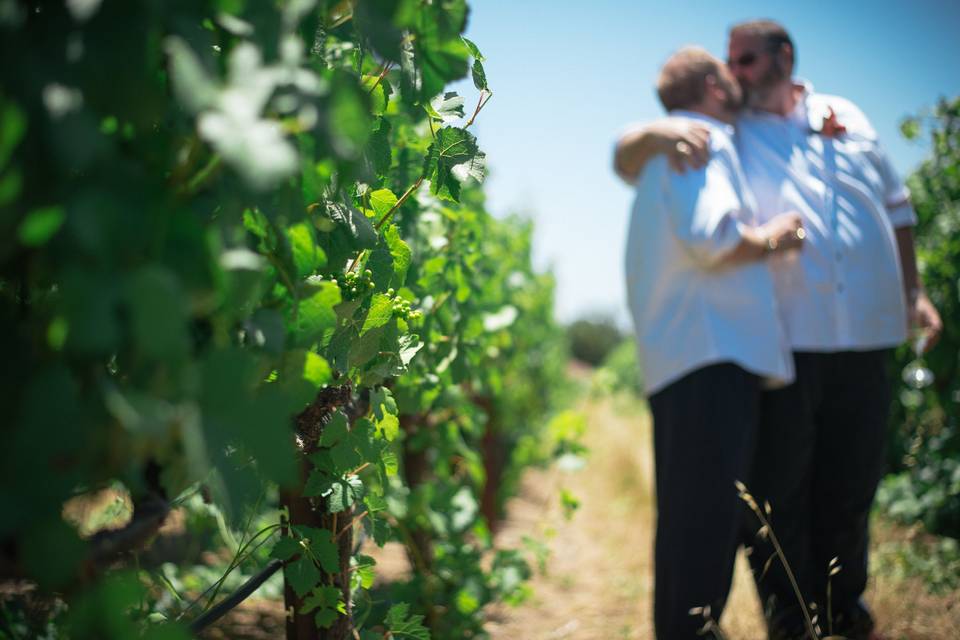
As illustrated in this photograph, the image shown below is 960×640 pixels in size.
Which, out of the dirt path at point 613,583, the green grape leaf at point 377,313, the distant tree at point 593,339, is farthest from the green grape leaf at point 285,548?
the distant tree at point 593,339

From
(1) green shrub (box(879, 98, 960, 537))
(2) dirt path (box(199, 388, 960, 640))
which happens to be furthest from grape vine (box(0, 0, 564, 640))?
(1) green shrub (box(879, 98, 960, 537))

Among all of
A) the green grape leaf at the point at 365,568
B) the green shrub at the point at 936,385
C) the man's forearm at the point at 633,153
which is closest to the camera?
the green grape leaf at the point at 365,568

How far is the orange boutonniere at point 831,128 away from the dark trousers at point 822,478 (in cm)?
77

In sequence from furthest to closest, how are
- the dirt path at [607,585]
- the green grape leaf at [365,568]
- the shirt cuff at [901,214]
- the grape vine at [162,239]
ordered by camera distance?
the dirt path at [607,585] < the shirt cuff at [901,214] < the green grape leaf at [365,568] < the grape vine at [162,239]

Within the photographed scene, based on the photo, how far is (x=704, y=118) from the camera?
2.30 metres

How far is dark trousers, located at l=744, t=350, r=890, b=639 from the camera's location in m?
2.36

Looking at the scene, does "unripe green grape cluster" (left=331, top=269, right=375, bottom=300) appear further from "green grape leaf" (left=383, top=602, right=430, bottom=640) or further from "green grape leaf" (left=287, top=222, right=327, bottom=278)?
"green grape leaf" (left=383, top=602, right=430, bottom=640)

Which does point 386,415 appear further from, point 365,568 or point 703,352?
point 703,352

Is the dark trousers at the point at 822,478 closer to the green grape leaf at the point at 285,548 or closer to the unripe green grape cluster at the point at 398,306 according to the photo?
the unripe green grape cluster at the point at 398,306

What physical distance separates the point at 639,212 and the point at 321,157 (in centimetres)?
176

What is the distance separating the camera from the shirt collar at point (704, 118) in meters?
2.28

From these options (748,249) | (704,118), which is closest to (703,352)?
(748,249)

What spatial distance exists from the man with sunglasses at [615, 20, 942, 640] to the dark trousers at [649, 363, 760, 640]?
305 millimetres

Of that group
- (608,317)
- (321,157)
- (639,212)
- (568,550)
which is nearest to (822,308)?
(639,212)
